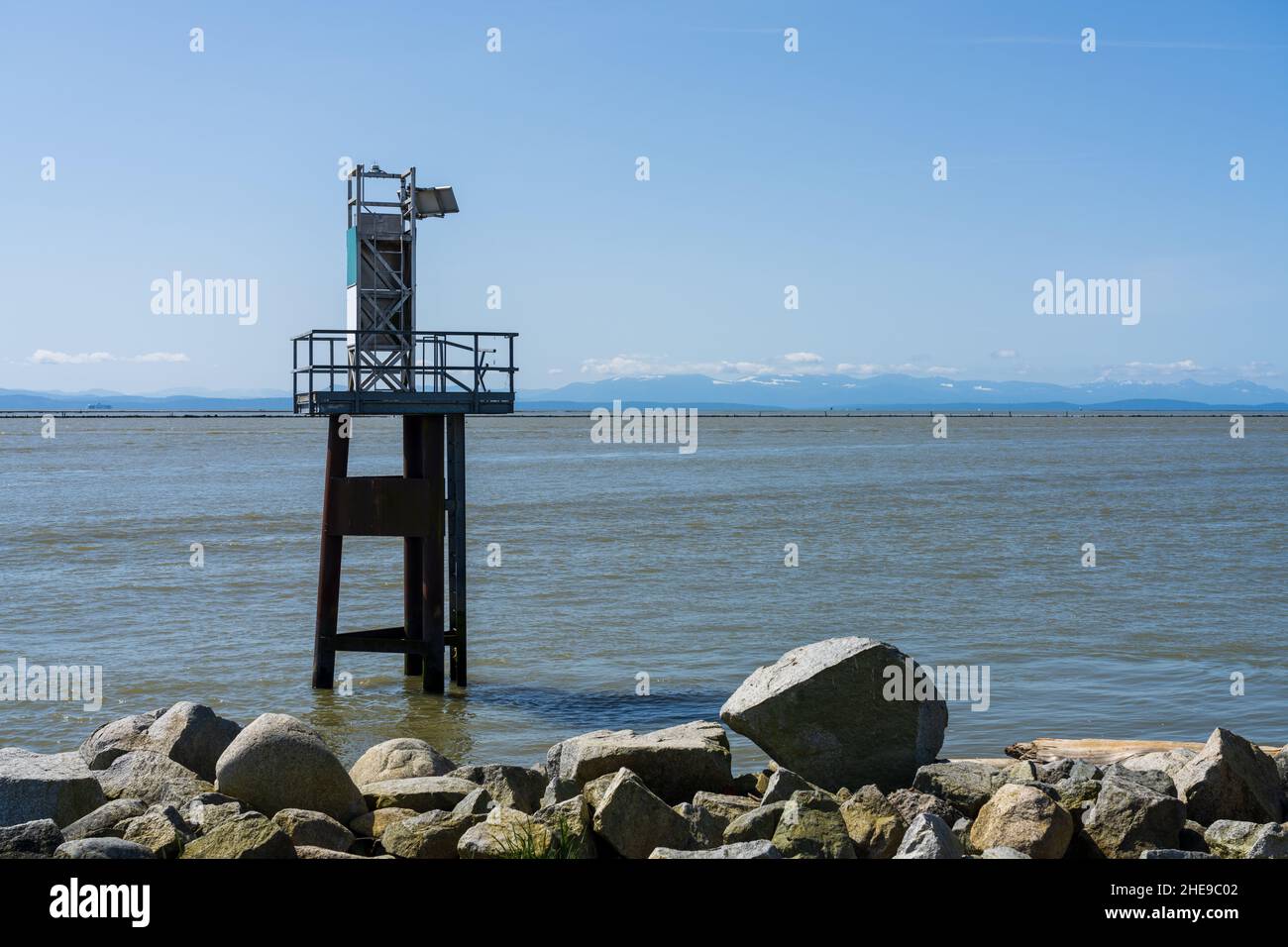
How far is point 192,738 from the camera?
1252 centimetres

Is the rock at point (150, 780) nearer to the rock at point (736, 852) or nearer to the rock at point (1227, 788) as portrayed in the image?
the rock at point (736, 852)

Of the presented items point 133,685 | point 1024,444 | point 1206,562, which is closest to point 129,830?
point 133,685

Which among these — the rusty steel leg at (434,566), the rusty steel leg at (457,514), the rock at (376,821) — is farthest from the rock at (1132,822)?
the rusty steel leg at (457,514)

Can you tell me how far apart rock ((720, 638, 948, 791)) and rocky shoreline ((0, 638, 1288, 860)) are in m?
0.02

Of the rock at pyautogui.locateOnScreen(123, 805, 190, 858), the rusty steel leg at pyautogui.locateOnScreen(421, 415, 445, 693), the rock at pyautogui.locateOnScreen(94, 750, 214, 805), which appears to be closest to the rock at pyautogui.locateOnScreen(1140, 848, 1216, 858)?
the rock at pyautogui.locateOnScreen(123, 805, 190, 858)

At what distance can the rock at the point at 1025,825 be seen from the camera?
9.69 metres

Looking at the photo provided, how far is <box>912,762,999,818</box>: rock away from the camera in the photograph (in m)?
10.9

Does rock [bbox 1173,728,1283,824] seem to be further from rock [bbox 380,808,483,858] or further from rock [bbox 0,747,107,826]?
rock [bbox 0,747,107,826]

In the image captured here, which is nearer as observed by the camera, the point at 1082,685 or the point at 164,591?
the point at 1082,685

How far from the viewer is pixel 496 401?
18531 mm

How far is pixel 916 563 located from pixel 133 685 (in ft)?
62.0

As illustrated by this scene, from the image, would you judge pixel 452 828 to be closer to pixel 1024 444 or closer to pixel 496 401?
pixel 496 401
